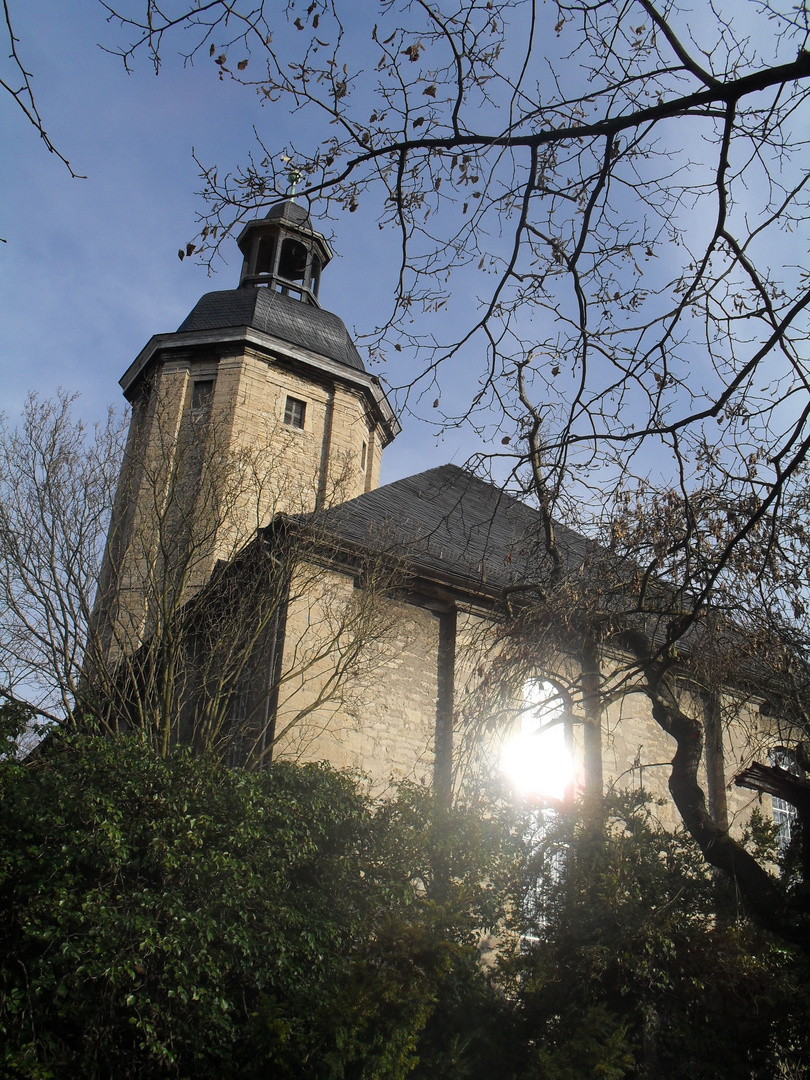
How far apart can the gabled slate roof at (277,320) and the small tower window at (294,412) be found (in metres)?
1.34

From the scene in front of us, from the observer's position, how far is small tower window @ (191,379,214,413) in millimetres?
19938

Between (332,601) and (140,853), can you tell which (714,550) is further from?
(332,601)

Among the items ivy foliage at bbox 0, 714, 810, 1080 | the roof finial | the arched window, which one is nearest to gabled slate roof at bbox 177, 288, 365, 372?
the arched window

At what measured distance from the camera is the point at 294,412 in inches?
811

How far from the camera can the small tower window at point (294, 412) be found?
20391 mm

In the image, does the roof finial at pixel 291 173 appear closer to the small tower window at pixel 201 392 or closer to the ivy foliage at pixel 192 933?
the ivy foliage at pixel 192 933

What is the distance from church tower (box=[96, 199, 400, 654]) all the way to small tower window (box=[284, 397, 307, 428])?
3 cm

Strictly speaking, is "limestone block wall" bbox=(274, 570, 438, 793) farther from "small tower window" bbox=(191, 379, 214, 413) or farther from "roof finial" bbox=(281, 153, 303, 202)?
"small tower window" bbox=(191, 379, 214, 413)

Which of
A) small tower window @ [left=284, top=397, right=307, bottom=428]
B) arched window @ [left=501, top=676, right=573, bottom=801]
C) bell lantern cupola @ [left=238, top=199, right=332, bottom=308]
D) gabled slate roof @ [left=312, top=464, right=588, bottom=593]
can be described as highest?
bell lantern cupola @ [left=238, top=199, right=332, bottom=308]

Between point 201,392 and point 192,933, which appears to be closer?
point 192,933

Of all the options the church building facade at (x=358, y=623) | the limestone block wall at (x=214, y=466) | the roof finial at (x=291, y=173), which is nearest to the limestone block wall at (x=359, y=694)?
the church building facade at (x=358, y=623)

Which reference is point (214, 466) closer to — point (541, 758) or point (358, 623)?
point (358, 623)

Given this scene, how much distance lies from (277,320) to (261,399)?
9.01 feet

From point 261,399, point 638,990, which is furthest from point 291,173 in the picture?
point 261,399
